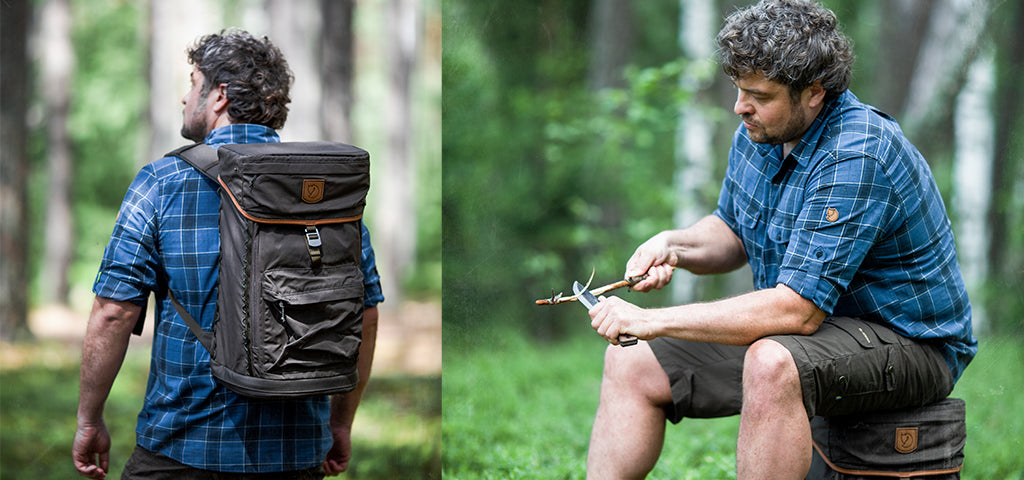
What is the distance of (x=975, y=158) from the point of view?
312 inches

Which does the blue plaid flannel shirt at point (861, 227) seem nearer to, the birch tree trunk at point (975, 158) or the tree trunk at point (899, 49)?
the birch tree trunk at point (975, 158)

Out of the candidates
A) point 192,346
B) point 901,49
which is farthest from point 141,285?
point 901,49

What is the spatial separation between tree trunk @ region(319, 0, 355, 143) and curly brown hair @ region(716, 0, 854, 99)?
25.1ft

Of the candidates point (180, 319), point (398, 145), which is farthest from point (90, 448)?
point (398, 145)

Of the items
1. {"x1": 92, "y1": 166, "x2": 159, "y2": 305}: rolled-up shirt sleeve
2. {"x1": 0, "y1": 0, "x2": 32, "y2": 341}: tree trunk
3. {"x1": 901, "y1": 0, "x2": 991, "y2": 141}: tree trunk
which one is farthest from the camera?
{"x1": 0, "y1": 0, "x2": 32, "y2": 341}: tree trunk

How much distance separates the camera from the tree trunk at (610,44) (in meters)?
9.66

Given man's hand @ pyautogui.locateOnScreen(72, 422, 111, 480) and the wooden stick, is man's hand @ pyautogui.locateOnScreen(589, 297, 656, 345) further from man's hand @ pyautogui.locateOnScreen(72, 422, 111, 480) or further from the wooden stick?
man's hand @ pyautogui.locateOnScreen(72, 422, 111, 480)

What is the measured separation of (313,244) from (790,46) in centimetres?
131

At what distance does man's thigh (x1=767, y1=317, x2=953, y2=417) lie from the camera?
7.10 feet

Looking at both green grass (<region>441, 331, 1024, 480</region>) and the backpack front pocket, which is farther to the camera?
green grass (<region>441, 331, 1024, 480</region>)

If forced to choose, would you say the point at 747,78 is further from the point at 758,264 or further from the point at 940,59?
the point at 940,59

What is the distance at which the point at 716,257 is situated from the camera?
2777 millimetres

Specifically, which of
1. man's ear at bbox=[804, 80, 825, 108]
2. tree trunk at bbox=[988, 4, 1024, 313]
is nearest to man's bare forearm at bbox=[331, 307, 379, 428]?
man's ear at bbox=[804, 80, 825, 108]

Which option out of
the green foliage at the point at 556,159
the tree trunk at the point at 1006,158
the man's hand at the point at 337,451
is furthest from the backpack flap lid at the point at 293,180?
the tree trunk at the point at 1006,158
